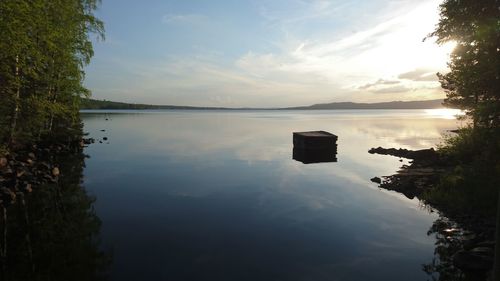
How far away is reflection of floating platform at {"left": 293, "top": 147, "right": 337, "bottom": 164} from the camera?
121ft

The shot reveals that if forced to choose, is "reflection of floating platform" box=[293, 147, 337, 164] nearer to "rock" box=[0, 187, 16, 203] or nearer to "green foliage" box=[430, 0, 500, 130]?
"green foliage" box=[430, 0, 500, 130]

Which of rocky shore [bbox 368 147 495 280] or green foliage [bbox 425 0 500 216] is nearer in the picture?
rocky shore [bbox 368 147 495 280]

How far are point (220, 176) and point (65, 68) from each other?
611 inches

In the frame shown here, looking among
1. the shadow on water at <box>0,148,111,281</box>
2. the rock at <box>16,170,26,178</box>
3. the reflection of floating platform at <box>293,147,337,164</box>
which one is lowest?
the reflection of floating platform at <box>293,147,337,164</box>

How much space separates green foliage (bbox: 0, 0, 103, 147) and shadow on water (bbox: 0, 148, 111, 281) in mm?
6529

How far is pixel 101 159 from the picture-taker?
3472 cm

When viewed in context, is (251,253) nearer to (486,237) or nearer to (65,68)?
(486,237)

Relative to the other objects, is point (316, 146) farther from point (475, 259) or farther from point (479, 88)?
point (475, 259)

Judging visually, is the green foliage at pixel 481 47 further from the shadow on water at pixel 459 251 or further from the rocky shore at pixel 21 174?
the rocky shore at pixel 21 174

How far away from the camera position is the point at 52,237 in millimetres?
12984

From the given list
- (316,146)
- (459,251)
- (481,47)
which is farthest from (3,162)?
(316,146)

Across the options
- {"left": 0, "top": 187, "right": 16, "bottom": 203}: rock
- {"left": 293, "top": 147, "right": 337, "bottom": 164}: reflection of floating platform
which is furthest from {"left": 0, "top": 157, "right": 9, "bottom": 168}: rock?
{"left": 293, "top": 147, "right": 337, "bottom": 164}: reflection of floating platform

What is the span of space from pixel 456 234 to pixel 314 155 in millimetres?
26214

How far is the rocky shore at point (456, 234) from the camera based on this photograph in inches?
420
